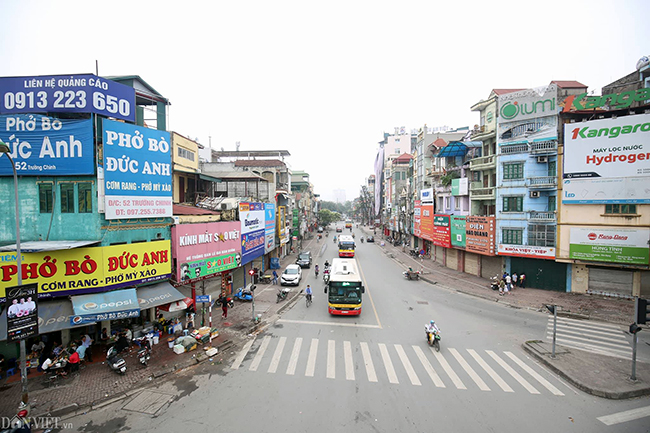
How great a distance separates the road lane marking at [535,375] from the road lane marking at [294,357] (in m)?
9.70

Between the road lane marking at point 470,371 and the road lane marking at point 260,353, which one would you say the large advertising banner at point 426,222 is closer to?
the road lane marking at point 470,371

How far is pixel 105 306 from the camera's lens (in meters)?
13.2

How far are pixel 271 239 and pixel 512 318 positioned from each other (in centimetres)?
2296

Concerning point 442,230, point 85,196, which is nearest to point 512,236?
point 442,230

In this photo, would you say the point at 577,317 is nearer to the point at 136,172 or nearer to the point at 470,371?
the point at 470,371

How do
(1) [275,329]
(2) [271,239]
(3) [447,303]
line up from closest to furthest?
(1) [275,329] → (3) [447,303] → (2) [271,239]

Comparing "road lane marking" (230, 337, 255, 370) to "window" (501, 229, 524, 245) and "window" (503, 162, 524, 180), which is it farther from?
"window" (503, 162, 524, 180)

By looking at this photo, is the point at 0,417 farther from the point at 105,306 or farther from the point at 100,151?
the point at 100,151

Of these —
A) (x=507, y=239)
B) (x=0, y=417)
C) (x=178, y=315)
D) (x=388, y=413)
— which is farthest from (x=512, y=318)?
(x=0, y=417)

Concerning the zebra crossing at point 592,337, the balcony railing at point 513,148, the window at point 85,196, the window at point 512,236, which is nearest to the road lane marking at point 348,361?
the zebra crossing at point 592,337

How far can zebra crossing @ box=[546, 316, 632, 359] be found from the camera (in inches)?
586

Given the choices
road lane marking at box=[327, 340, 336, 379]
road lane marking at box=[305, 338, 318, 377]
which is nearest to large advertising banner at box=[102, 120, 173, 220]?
road lane marking at box=[305, 338, 318, 377]

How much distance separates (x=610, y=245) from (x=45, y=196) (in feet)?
117

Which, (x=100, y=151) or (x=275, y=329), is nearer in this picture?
(x=100, y=151)
